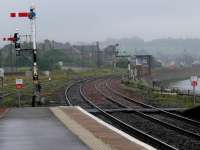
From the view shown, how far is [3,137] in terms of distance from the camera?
17.0 meters

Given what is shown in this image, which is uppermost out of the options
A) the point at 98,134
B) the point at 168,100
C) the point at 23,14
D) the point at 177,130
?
the point at 23,14

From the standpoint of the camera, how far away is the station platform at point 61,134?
585 inches

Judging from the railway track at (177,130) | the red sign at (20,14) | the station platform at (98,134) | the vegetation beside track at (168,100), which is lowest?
the vegetation beside track at (168,100)

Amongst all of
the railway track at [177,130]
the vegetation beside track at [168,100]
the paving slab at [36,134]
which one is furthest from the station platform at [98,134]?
the vegetation beside track at [168,100]

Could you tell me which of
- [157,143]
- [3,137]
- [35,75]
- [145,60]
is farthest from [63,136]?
[145,60]

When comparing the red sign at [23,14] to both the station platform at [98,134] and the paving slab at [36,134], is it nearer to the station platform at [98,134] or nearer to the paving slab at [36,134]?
the paving slab at [36,134]

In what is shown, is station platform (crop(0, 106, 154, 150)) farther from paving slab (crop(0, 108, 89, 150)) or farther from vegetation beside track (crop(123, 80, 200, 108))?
vegetation beside track (crop(123, 80, 200, 108))

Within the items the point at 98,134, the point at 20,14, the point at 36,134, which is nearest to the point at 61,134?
the point at 36,134

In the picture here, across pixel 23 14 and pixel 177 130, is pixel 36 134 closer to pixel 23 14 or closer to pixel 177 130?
pixel 177 130

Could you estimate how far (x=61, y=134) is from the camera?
17672 millimetres

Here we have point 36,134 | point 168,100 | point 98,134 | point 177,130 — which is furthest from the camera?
point 168,100

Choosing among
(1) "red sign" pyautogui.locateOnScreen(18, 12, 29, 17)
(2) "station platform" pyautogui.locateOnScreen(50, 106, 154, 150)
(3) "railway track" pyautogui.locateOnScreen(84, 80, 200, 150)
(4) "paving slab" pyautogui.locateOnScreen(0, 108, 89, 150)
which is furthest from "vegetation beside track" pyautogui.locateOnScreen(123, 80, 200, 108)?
(4) "paving slab" pyautogui.locateOnScreen(0, 108, 89, 150)

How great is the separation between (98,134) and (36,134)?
196 cm

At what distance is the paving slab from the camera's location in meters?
14.8
